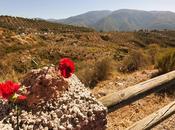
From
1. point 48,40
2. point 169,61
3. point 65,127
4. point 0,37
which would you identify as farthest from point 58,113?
point 48,40

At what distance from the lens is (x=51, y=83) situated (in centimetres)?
204

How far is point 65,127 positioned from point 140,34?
84632 millimetres

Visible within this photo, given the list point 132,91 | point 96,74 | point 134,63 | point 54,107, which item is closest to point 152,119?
point 132,91

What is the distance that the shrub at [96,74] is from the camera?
349 inches

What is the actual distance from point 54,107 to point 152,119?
1.77 m

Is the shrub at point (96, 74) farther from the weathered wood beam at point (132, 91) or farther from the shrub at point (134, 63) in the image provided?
the weathered wood beam at point (132, 91)

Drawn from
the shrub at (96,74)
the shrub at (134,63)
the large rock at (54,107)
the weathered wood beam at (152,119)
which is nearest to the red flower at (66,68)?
the large rock at (54,107)

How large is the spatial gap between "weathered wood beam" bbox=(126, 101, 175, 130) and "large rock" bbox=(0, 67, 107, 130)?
107cm

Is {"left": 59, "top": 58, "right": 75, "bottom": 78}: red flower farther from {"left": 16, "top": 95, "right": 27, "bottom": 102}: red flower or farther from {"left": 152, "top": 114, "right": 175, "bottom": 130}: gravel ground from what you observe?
{"left": 152, "top": 114, "right": 175, "bottom": 130}: gravel ground

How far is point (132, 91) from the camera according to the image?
3.23m

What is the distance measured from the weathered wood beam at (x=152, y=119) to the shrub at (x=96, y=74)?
4874 mm

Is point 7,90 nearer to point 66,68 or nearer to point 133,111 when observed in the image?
point 66,68

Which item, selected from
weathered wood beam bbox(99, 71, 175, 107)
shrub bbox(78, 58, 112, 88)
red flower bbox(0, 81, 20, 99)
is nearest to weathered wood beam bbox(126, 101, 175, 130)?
weathered wood beam bbox(99, 71, 175, 107)

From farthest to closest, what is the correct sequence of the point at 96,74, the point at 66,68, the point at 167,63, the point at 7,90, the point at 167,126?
the point at 96,74
the point at 167,63
the point at 167,126
the point at 66,68
the point at 7,90
